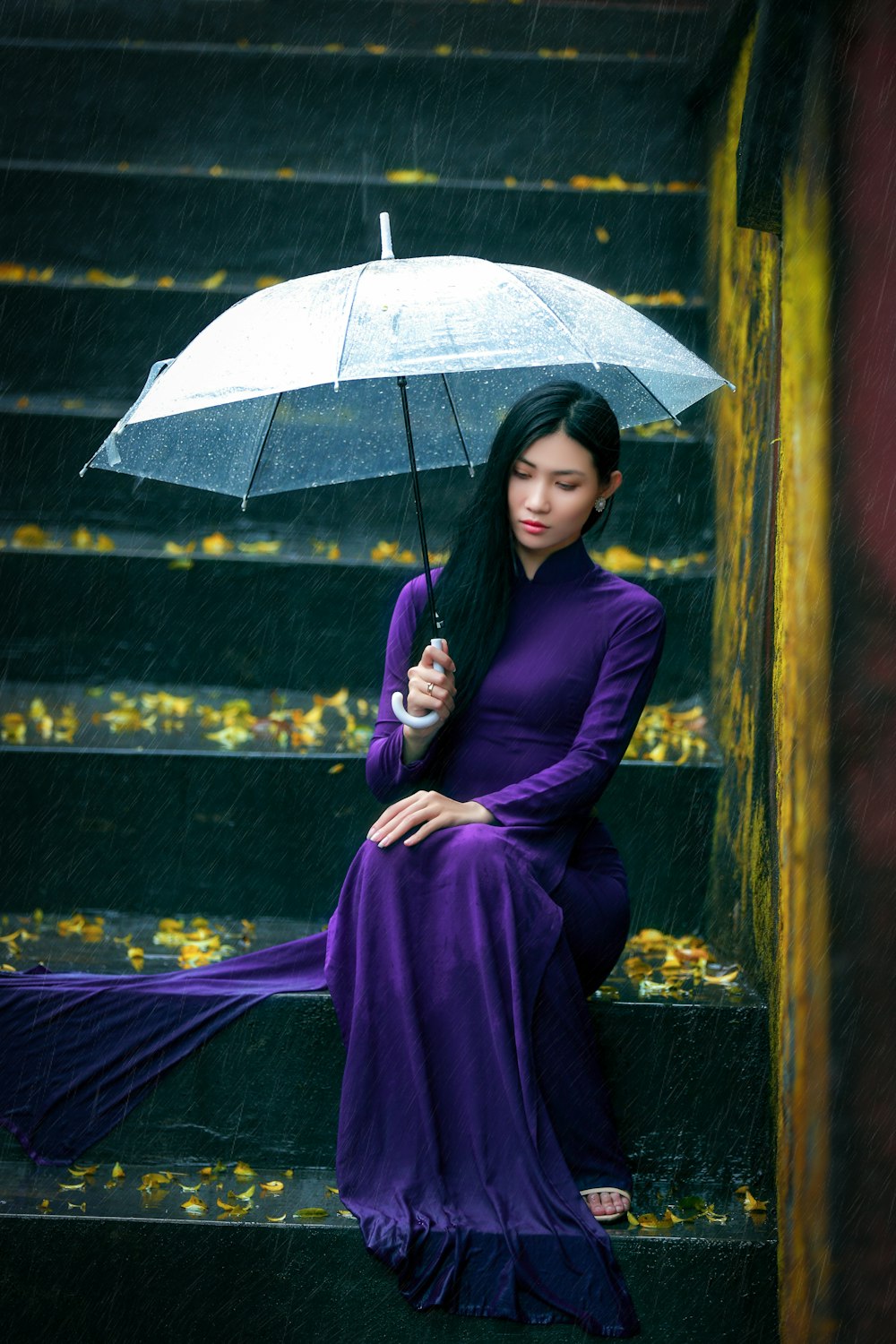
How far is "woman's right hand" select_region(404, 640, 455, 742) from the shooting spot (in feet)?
10.0

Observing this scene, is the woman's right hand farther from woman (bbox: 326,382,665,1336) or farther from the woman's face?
the woman's face

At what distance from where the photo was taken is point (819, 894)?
9.09 feet

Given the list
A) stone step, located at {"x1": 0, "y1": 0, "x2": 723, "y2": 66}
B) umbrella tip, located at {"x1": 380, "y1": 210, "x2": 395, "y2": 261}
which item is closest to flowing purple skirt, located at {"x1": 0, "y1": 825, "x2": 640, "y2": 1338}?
umbrella tip, located at {"x1": 380, "y1": 210, "x2": 395, "y2": 261}

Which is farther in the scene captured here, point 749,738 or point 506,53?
point 506,53

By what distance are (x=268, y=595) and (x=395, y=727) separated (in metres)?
1.33

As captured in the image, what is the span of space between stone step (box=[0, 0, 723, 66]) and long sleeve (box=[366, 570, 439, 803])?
3.57 metres

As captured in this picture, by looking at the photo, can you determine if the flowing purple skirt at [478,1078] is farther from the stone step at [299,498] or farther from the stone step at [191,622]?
the stone step at [299,498]

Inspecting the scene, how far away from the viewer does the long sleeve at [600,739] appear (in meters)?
3.07

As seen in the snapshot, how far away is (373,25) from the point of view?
620cm

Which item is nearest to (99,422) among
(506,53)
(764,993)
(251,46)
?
(251,46)

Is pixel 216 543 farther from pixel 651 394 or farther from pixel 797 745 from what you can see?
pixel 797 745

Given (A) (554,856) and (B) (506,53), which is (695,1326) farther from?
(B) (506,53)

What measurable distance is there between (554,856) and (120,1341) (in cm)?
131

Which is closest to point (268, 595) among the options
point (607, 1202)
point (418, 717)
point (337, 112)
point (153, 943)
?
point (153, 943)
